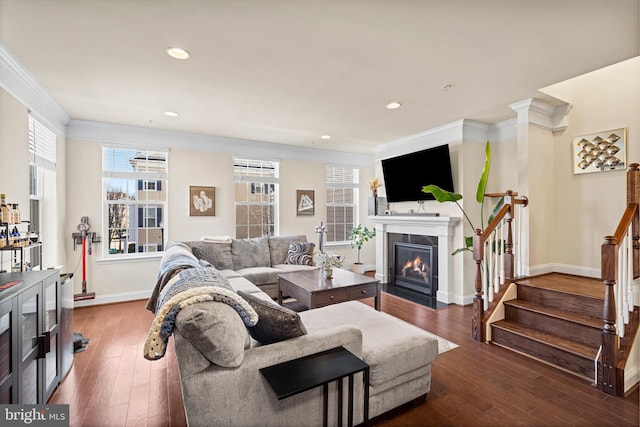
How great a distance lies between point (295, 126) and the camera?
456 centimetres

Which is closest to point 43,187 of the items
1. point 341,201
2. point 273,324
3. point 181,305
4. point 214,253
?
point 214,253

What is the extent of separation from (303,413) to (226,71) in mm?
2778

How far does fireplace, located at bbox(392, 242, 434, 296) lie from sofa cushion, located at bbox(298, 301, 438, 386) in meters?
2.68

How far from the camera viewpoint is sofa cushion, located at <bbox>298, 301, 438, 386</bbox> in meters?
1.95

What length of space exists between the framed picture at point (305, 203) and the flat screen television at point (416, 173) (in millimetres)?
1562

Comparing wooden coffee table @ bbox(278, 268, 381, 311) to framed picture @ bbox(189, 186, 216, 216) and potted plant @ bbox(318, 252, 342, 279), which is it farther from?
framed picture @ bbox(189, 186, 216, 216)

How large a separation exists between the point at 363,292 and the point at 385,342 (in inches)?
59.8

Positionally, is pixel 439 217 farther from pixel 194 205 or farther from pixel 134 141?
pixel 134 141

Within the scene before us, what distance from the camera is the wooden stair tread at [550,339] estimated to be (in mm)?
2532

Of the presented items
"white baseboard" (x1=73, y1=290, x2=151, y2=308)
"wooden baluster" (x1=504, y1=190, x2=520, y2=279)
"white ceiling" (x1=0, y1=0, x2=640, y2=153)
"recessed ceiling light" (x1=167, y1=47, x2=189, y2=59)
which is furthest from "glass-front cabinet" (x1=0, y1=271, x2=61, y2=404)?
"wooden baluster" (x1=504, y1=190, x2=520, y2=279)

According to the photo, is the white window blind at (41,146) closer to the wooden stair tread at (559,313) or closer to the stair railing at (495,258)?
the stair railing at (495,258)

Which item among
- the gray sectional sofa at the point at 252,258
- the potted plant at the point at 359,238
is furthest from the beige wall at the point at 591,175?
the gray sectional sofa at the point at 252,258

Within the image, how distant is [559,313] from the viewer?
9.66ft

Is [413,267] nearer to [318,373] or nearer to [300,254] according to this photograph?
[300,254]
